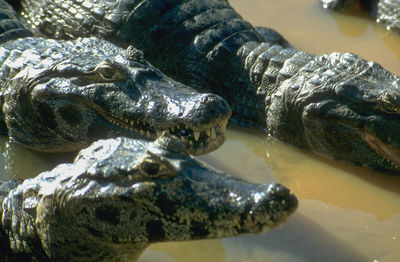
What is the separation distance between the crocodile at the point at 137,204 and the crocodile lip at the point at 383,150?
2220 mm

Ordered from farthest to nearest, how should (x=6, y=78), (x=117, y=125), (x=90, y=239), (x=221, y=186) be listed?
(x=6, y=78) → (x=117, y=125) → (x=90, y=239) → (x=221, y=186)

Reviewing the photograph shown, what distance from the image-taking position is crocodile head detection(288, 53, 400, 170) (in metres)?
4.69

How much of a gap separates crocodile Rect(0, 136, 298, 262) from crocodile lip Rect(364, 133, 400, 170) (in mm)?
2220

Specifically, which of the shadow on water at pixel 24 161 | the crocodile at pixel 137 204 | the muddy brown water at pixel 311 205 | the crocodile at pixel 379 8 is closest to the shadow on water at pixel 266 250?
the muddy brown water at pixel 311 205

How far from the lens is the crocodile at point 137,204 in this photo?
9.18ft

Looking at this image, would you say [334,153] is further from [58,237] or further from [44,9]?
[44,9]

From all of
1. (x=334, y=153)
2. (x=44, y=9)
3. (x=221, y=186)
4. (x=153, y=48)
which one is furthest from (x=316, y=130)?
(x=44, y=9)

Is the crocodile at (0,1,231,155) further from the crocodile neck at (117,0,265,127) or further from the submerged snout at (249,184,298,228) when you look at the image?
the submerged snout at (249,184,298,228)

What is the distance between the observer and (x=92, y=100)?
4.41 meters

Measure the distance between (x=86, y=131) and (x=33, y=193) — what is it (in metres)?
1.28

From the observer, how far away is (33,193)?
3.32 metres

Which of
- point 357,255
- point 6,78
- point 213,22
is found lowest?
point 6,78

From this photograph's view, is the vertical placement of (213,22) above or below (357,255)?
above

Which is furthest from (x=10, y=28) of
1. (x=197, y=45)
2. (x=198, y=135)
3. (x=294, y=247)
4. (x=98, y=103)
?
(x=294, y=247)
